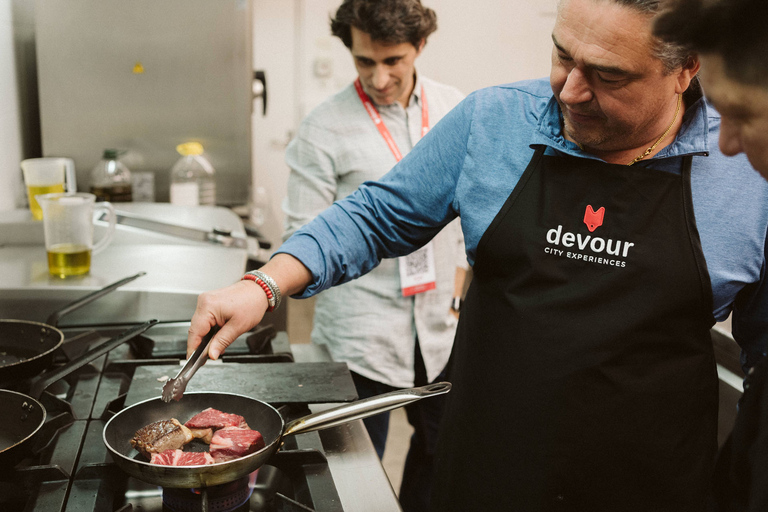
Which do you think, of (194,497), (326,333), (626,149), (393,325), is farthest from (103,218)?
(626,149)

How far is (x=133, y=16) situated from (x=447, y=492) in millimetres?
1992

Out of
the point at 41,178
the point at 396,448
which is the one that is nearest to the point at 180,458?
the point at 41,178

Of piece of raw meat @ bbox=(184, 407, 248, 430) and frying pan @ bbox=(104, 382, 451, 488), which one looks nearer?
frying pan @ bbox=(104, 382, 451, 488)

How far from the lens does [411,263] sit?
1.54 metres

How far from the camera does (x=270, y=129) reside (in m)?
4.11

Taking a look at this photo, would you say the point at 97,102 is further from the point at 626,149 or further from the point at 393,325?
the point at 626,149

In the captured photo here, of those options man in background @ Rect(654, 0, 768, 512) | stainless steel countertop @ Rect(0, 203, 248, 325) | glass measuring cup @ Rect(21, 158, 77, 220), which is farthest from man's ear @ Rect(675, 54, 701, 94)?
glass measuring cup @ Rect(21, 158, 77, 220)

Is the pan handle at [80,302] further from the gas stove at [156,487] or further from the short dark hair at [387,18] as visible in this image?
the short dark hair at [387,18]

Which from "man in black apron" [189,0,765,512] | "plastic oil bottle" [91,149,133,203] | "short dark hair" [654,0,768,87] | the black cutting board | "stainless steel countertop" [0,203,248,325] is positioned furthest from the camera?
"plastic oil bottle" [91,149,133,203]

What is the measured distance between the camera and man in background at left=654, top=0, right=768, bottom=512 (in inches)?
18.2

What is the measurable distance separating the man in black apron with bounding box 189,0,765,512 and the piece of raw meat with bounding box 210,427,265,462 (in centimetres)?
13

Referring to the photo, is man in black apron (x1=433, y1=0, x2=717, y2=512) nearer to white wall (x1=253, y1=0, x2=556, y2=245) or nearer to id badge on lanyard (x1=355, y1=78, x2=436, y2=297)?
id badge on lanyard (x1=355, y1=78, x2=436, y2=297)

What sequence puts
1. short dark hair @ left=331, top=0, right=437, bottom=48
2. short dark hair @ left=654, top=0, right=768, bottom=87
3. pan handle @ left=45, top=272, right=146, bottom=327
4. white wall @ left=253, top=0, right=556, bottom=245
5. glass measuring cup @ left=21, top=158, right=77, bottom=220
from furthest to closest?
white wall @ left=253, top=0, right=556, bottom=245 < glass measuring cup @ left=21, top=158, right=77, bottom=220 < short dark hair @ left=331, top=0, right=437, bottom=48 < pan handle @ left=45, top=272, right=146, bottom=327 < short dark hair @ left=654, top=0, right=768, bottom=87

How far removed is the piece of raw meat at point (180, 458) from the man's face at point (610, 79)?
2.17 ft
